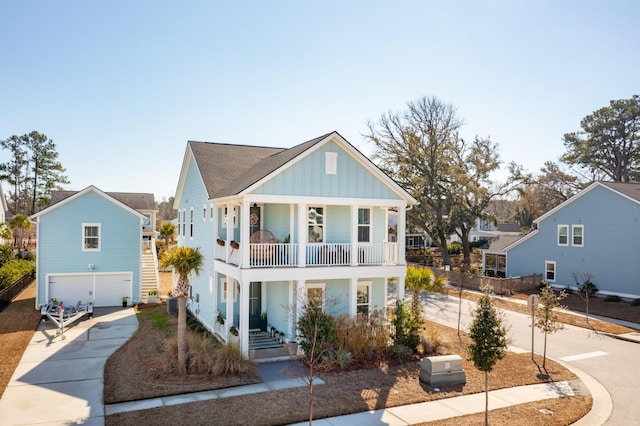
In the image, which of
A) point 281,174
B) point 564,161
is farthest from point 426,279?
point 564,161

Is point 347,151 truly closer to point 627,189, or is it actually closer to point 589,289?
point 589,289

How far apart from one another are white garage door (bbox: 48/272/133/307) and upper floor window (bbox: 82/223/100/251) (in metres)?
1.55

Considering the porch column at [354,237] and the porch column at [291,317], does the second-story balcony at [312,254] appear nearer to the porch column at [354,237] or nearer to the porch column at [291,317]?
the porch column at [354,237]

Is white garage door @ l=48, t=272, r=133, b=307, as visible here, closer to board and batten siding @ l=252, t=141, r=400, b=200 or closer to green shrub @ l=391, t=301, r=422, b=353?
→ board and batten siding @ l=252, t=141, r=400, b=200

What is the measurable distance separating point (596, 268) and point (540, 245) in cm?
485

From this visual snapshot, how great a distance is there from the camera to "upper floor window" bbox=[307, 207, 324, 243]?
17844 mm

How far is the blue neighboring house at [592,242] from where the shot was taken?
27141mm

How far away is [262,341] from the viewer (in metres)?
17.5

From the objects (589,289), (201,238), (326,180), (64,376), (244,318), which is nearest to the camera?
(64,376)

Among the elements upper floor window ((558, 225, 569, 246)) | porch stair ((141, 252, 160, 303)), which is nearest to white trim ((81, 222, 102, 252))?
porch stair ((141, 252, 160, 303))

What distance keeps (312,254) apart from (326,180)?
2800 millimetres

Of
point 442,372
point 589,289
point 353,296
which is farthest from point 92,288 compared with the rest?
point 589,289

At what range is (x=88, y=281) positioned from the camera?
82.2 ft

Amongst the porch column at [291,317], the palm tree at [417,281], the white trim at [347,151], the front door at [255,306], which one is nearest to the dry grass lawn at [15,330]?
the front door at [255,306]
